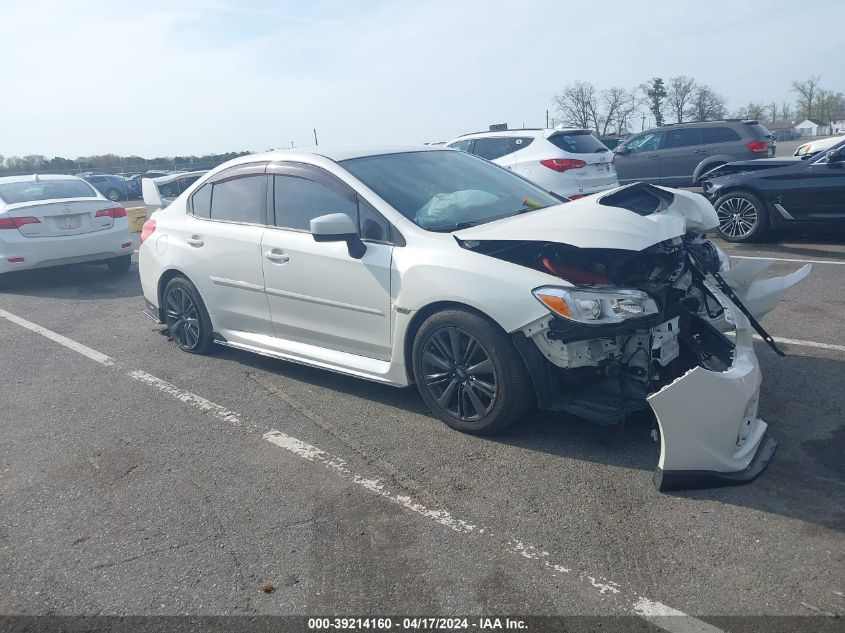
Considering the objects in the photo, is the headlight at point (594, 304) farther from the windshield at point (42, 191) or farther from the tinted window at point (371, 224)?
the windshield at point (42, 191)

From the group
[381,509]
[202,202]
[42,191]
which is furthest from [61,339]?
[381,509]

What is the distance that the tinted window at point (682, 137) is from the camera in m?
16.3

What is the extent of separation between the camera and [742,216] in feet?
33.8

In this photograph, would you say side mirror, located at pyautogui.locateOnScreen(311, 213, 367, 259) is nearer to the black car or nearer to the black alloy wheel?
the black alloy wheel

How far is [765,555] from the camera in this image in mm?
3076

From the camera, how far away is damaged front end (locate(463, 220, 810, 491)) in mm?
3514

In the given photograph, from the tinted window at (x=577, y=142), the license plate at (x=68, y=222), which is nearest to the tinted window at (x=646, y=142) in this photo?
the tinted window at (x=577, y=142)

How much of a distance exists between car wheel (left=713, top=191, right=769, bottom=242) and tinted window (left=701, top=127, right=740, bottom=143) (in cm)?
634

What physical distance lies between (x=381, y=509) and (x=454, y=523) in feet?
1.28

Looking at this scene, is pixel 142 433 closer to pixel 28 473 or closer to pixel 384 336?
pixel 28 473

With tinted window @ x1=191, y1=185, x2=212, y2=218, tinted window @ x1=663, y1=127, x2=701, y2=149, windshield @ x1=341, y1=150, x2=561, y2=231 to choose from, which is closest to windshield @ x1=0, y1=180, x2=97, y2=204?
tinted window @ x1=191, y1=185, x2=212, y2=218

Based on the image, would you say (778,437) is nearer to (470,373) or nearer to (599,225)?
(599,225)

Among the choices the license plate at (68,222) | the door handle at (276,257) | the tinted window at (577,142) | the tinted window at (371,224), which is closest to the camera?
the tinted window at (371,224)

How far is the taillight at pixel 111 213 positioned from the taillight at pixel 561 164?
20.9 ft
